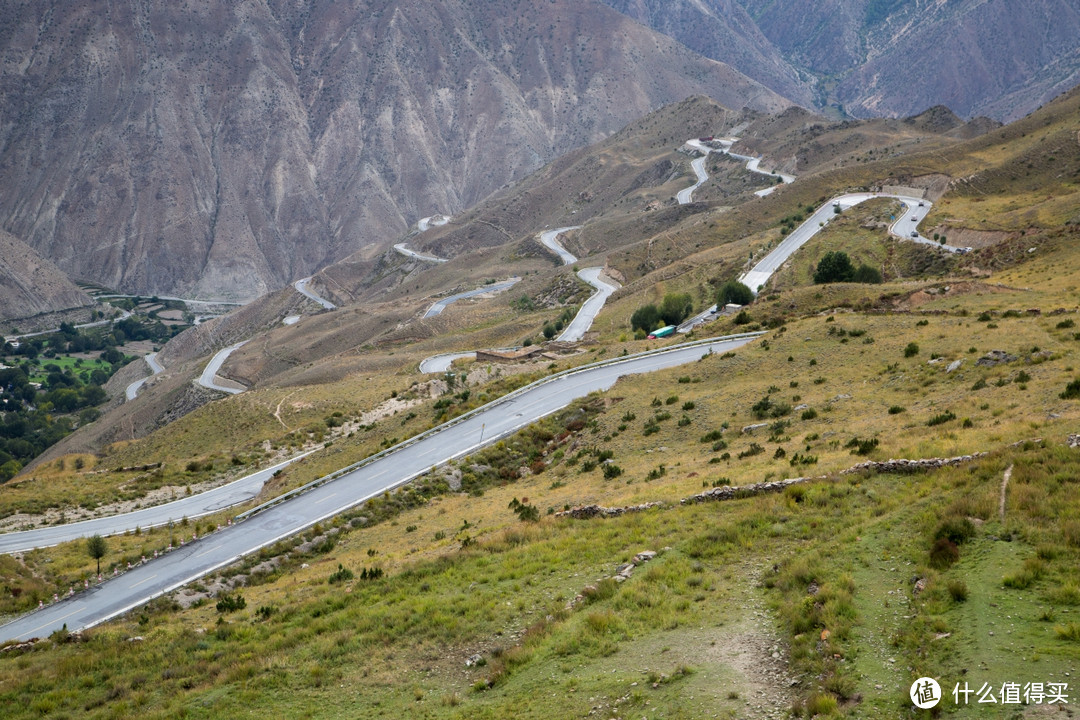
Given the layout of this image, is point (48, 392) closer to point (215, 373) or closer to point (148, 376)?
point (148, 376)

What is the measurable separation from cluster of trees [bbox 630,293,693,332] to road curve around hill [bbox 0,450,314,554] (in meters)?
34.4

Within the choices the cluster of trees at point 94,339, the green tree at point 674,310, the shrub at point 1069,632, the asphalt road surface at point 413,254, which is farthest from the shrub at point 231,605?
the cluster of trees at point 94,339

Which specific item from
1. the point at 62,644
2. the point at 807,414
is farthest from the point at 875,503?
the point at 62,644

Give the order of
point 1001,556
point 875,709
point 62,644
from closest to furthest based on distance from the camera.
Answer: point 875,709, point 1001,556, point 62,644

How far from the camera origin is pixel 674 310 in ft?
210

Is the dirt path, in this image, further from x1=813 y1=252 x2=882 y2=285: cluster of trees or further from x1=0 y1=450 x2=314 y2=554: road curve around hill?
x1=813 y1=252 x2=882 y2=285: cluster of trees

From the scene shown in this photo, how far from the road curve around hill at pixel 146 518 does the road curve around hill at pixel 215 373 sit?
49512mm

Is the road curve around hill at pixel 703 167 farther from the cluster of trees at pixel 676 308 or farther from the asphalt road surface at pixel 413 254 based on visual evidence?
the cluster of trees at pixel 676 308

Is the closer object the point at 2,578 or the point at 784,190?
the point at 2,578

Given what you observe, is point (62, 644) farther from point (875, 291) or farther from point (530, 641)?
point (875, 291)

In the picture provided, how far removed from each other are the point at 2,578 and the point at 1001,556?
27.5 metres

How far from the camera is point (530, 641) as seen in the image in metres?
14.2

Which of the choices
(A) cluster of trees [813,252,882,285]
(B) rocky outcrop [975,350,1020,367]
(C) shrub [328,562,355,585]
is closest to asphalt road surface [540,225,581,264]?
(A) cluster of trees [813,252,882,285]

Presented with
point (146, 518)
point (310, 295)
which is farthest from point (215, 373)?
point (146, 518)
